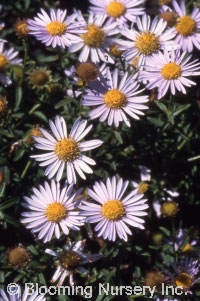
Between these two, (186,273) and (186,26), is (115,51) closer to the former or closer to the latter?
(186,26)

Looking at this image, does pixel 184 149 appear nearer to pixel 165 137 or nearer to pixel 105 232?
pixel 165 137

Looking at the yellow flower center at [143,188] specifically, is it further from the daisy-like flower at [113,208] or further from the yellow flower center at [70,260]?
the yellow flower center at [70,260]

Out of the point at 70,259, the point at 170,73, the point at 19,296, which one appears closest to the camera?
the point at 19,296

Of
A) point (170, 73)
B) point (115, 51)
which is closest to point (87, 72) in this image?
point (115, 51)

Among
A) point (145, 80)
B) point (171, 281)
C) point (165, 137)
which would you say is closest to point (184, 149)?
point (165, 137)

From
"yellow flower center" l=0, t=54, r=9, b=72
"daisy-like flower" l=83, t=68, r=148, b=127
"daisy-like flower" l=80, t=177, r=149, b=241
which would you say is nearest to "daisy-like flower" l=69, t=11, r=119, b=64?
"daisy-like flower" l=83, t=68, r=148, b=127

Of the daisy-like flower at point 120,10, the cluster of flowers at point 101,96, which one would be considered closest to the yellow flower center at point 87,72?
the cluster of flowers at point 101,96

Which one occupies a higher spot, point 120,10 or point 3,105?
point 120,10
